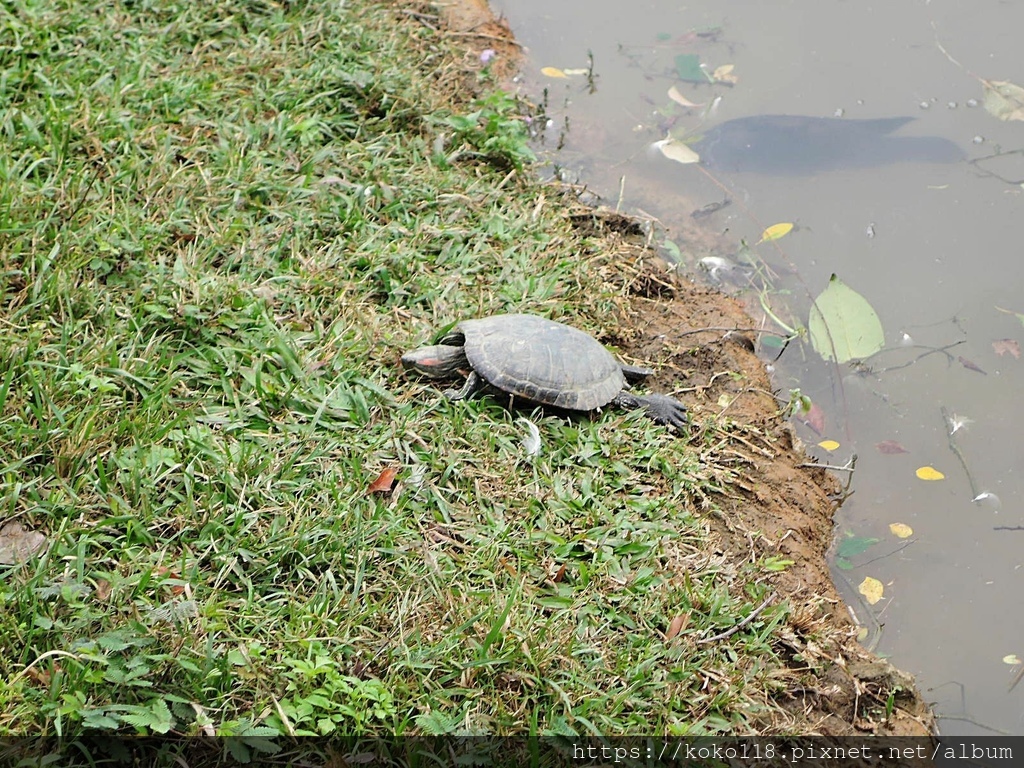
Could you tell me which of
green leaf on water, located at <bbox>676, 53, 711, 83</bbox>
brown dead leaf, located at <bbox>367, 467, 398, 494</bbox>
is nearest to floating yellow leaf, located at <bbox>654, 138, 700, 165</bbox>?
green leaf on water, located at <bbox>676, 53, 711, 83</bbox>

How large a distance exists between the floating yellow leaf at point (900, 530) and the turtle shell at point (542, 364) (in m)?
1.48

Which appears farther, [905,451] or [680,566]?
[905,451]

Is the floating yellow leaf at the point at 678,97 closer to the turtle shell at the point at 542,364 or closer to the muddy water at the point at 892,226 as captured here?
the muddy water at the point at 892,226

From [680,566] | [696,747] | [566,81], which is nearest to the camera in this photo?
[696,747]

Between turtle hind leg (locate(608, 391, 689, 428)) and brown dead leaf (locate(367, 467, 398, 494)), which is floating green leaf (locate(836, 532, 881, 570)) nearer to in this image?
turtle hind leg (locate(608, 391, 689, 428))

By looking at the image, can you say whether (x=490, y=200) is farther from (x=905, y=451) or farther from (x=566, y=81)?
(x=905, y=451)

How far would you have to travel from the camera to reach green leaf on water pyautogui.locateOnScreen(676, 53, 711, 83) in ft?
22.6

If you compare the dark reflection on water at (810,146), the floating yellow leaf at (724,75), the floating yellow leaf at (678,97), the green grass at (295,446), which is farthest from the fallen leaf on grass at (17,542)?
the floating yellow leaf at (724,75)

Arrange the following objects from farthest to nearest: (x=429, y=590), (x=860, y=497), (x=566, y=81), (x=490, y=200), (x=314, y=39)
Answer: (x=566, y=81) < (x=314, y=39) < (x=490, y=200) < (x=860, y=497) < (x=429, y=590)

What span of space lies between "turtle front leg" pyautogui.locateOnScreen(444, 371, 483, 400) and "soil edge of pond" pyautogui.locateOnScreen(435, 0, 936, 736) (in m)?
0.95

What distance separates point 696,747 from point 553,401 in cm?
155

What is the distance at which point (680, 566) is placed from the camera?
3615 mm

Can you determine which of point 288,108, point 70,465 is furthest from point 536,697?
point 288,108

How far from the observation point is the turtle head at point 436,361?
4.11 m
